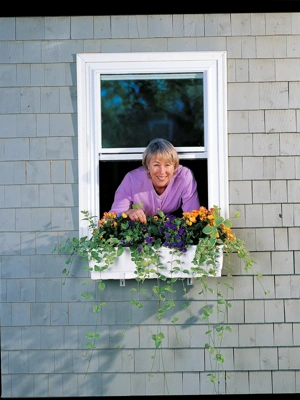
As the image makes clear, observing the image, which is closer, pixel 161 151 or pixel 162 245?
pixel 162 245

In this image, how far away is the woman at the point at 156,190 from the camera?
12.6 ft

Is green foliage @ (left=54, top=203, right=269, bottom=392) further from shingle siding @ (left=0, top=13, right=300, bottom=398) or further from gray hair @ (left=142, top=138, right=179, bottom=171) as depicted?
gray hair @ (left=142, top=138, right=179, bottom=171)

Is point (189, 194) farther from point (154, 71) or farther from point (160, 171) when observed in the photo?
point (154, 71)

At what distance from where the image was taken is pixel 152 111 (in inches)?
153

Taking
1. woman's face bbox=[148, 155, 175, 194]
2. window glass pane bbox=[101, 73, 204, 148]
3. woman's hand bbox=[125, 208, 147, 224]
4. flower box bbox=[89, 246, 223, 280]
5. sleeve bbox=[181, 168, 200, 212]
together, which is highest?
window glass pane bbox=[101, 73, 204, 148]

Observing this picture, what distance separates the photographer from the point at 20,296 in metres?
3.88

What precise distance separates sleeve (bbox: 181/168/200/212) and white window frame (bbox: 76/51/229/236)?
10 cm

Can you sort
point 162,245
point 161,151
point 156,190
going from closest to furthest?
1. point 162,245
2. point 161,151
3. point 156,190

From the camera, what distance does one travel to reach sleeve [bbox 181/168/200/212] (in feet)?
12.7

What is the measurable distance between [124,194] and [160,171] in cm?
29

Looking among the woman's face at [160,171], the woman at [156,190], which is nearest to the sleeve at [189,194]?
the woman at [156,190]

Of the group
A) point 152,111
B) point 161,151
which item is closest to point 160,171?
point 161,151

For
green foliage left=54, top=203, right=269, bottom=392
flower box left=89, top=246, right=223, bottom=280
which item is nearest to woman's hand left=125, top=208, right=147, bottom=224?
green foliage left=54, top=203, right=269, bottom=392

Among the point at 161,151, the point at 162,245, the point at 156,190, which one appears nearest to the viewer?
the point at 162,245
